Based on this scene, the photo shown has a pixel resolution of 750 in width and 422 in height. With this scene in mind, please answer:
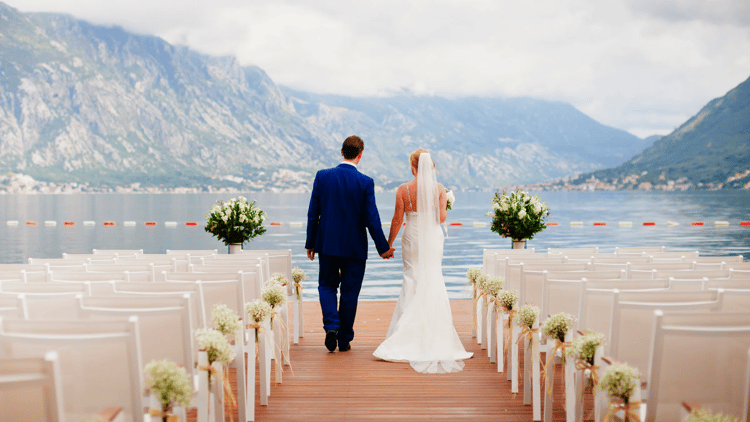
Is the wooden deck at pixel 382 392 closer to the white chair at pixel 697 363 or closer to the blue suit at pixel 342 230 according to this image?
the blue suit at pixel 342 230

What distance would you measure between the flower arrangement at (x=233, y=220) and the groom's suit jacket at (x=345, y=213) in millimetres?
2396

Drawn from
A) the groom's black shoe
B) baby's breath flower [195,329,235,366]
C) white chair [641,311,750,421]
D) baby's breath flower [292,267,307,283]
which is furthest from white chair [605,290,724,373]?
baby's breath flower [292,267,307,283]

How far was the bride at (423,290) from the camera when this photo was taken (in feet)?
18.3

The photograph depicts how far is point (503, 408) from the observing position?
430 cm

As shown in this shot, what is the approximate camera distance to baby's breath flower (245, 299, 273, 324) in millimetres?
4133

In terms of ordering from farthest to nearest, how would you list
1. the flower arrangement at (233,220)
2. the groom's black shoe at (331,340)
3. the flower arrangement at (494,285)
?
the flower arrangement at (233,220) < the groom's black shoe at (331,340) < the flower arrangement at (494,285)

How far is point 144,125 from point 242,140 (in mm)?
30794

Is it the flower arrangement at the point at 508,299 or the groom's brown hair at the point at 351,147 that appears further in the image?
the groom's brown hair at the point at 351,147

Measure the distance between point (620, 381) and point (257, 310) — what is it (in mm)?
2463

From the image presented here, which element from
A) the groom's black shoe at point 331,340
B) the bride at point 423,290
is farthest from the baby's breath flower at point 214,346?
the groom's black shoe at point 331,340

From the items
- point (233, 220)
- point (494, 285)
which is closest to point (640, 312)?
point (494, 285)

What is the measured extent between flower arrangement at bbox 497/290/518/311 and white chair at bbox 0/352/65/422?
10.6 feet

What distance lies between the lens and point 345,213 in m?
5.89

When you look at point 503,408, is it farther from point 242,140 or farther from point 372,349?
point 242,140
